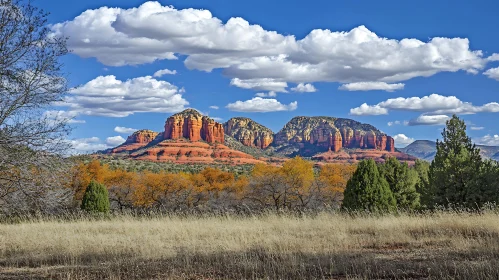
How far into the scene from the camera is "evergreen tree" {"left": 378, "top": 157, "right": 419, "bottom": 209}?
99.6 feet

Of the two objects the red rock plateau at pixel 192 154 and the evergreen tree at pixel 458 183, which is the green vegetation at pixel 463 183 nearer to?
the evergreen tree at pixel 458 183

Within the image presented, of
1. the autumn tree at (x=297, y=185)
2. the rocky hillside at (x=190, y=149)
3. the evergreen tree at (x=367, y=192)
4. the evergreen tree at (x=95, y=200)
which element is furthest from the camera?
the rocky hillside at (x=190, y=149)

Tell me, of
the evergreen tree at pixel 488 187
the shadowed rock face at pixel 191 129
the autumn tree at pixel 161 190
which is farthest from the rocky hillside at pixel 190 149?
the evergreen tree at pixel 488 187

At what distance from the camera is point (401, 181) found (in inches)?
1209

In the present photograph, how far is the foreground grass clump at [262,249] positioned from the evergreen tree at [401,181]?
1673 cm

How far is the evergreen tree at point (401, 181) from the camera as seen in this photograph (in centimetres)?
3037

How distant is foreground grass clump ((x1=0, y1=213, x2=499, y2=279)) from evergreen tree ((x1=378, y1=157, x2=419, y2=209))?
16734mm

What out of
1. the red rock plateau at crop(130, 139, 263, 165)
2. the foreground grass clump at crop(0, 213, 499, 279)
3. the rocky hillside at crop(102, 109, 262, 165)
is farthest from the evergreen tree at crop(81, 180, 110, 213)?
the red rock plateau at crop(130, 139, 263, 165)

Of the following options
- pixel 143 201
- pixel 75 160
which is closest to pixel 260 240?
pixel 75 160

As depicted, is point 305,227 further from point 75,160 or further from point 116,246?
point 75,160

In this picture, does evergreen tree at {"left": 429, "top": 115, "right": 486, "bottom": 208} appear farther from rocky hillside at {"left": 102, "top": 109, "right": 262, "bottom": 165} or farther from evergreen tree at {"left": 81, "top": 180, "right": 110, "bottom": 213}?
rocky hillside at {"left": 102, "top": 109, "right": 262, "bottom": 165}

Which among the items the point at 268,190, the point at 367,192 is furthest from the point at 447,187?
the point at 268,190

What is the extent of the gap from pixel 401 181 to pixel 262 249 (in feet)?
75.2

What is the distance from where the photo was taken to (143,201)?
46.1 m
